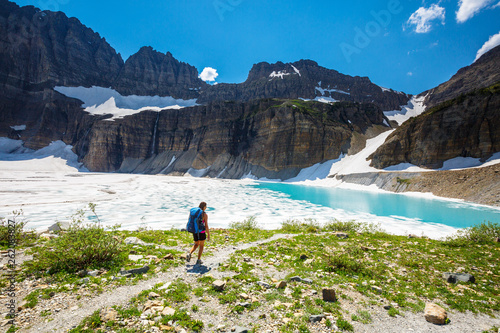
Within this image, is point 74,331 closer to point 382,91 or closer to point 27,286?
point 27,286

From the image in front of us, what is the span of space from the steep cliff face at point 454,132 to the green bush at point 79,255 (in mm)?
59938

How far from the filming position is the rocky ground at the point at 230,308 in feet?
13.6

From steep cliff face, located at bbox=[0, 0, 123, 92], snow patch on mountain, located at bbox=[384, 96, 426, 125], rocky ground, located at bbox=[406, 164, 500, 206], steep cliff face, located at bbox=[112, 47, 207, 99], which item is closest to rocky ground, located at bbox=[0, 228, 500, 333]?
rocky ground, located at bbox=[406, 164, 500, 206]

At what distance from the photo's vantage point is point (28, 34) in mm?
139000

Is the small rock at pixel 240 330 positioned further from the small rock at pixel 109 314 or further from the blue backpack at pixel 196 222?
the blue backpack at pixel 196 222

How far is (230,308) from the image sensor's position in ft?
15.7

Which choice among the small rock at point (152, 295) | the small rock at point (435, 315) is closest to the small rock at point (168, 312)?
the small rock at point (152, 295)

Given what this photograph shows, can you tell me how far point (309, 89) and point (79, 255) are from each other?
17961 centimetres

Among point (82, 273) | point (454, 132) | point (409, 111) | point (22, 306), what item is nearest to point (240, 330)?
point (22, 306)

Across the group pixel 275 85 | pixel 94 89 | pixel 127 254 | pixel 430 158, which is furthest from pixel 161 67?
pixel 127 254

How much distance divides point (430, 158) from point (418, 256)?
2037 inches

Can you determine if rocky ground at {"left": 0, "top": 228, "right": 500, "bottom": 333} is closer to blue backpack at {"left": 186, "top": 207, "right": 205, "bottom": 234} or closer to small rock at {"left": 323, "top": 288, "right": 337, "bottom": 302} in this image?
small rock at {"left": 323, "top": 288, "right": 337, "bottom": 302}

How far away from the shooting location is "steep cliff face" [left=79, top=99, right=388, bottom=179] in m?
81.3

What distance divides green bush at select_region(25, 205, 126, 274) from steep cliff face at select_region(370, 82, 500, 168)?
59.9 meters
